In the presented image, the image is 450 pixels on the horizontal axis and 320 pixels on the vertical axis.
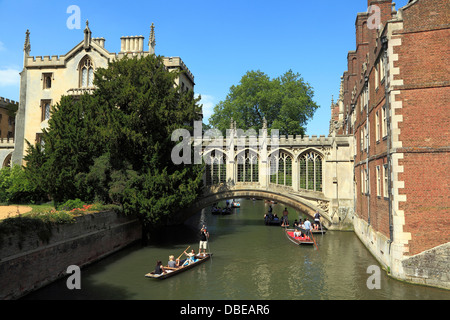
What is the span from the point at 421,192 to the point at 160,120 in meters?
14.6

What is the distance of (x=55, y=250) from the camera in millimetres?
14320

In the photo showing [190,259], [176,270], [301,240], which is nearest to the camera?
[176,270]

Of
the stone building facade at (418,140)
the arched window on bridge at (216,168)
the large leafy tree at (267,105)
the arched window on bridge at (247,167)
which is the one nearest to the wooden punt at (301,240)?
the arched window on bridge at (247,167)

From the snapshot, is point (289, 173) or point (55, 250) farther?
point (289, 173)

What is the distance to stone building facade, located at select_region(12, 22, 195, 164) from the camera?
105 feet

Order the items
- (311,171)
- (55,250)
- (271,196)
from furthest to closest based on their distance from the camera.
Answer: (311,171), (271,196), (55,250)

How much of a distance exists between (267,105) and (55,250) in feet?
98.5

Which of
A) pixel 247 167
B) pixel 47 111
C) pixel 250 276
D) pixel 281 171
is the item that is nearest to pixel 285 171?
pixel 281 171

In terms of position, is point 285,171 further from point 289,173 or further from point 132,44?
point 132,44

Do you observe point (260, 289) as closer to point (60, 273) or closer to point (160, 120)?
point (60, 273)

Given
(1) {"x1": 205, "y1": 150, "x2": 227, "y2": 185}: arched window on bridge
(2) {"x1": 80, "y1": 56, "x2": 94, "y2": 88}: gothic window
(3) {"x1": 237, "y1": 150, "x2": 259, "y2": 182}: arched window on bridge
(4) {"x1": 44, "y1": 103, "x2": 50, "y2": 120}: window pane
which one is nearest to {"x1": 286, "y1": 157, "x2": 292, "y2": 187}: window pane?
(3) {"x1": 237, "y1": 150, "x2": 259, "y2": 182}: arched window on bridge

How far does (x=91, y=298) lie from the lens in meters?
12.6
